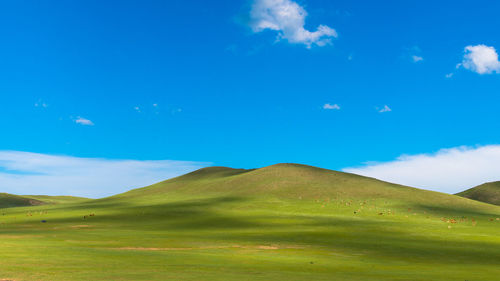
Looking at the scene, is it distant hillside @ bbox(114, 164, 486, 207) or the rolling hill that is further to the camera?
distant hillside @ bbox(114, 164, 486, 207)

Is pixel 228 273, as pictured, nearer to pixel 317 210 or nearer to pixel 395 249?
pixel 395 249

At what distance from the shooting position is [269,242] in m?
45.9

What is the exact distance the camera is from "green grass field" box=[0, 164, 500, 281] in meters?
26.2

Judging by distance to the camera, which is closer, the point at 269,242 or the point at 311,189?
the point at 269,242

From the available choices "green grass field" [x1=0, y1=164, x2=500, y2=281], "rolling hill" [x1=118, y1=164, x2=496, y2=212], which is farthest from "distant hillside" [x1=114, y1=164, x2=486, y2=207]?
"green grass field" [x1=0, y1=164, x2=500, y2=281]

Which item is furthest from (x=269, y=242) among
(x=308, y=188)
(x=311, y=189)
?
(x=308, y=188)

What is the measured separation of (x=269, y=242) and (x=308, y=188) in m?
78.5

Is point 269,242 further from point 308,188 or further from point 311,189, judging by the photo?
point 308,188

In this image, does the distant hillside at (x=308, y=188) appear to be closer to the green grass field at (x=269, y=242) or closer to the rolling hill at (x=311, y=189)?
the rolling hill at (x=311, y=189)

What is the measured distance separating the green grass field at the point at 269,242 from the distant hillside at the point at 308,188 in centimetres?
129

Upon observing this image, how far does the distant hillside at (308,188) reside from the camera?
113 m

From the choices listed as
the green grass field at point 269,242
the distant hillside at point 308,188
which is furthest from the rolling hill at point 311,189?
the green grass field at point 269,242

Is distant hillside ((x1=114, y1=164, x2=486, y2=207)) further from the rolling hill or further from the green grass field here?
the green grass field

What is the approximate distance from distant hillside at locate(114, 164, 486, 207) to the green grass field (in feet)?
4.24
